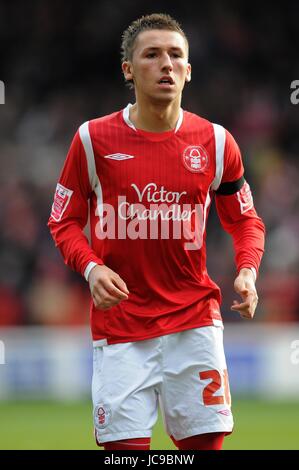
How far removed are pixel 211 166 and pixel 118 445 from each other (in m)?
1.41

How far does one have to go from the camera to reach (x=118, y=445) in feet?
16.6

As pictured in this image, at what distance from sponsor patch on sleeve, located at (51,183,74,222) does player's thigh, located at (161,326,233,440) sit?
808 millimetres

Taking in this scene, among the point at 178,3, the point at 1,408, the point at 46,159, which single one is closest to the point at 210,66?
the point at 178,3

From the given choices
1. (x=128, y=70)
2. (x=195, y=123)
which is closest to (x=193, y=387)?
(x=195, y=123)

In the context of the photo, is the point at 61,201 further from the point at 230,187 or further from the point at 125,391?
the point at 125,391

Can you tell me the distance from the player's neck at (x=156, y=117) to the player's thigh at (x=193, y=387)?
1009 mm

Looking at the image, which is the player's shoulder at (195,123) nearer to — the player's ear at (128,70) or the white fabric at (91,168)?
the player's ear at (128,70)

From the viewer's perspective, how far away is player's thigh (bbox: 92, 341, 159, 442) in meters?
5.05

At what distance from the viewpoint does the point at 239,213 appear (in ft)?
17.9

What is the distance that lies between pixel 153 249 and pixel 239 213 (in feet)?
1.73

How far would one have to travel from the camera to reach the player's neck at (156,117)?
525 centimetres

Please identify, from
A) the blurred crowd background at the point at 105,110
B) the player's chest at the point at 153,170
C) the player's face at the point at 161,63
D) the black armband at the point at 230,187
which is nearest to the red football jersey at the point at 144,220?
the player's chest at the point at 153,170

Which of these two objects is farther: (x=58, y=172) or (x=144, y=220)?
(x=58, y=172)

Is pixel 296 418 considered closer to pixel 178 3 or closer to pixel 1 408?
pixel 1 408
